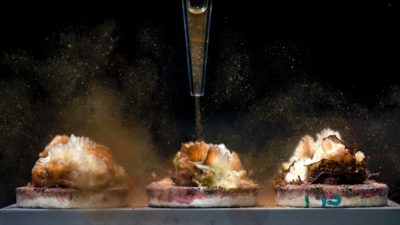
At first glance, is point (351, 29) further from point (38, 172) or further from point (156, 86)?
point (38, 172)

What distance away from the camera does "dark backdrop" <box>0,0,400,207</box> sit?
177 inches

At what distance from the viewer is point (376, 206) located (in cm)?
363

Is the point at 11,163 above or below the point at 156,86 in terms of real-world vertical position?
below

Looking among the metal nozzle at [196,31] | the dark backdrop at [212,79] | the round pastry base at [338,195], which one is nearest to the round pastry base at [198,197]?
the round pastry base at [338,195]

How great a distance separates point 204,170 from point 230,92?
0.93m

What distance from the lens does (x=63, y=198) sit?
367 cm

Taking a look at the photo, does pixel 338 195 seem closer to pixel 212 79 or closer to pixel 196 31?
pixel 196 31

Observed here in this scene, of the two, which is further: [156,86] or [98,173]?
[156,86]

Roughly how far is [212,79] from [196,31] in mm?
711

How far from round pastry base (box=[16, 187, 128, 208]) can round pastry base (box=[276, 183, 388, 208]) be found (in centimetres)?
95

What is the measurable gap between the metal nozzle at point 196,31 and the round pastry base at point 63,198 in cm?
81

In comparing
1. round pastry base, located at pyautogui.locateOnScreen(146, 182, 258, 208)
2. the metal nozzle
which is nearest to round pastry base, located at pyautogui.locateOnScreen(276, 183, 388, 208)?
round pastry base, located at pyautogui.locateOnScreen(146, 182, 258, 208)

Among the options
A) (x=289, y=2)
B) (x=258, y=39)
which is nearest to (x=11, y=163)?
(x=258, y=39)

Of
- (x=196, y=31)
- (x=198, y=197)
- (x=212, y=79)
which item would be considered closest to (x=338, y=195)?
(x=198, y=197)
